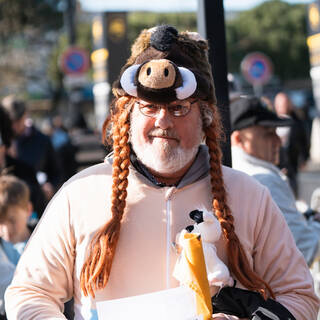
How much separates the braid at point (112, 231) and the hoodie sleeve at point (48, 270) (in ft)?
0.31

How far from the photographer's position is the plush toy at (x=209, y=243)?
232 centimetres

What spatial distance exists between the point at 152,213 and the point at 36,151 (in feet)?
13.8

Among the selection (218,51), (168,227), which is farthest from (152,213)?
(218,51)

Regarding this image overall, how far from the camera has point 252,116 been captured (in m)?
3.66

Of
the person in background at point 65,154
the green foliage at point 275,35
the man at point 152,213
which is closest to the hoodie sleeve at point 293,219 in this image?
the man at point 152,213

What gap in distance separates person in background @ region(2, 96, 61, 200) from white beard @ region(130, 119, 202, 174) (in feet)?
12.8

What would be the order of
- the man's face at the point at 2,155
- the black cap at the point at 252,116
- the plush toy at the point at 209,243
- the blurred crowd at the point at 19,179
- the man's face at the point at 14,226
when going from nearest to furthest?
the plush toy at the point at 209,243 → the black cap at the point at 252,116 → the blurred crowd at the point at 19,179 → the man's face at the point at 14,226 → the man's face at the point at 2,155

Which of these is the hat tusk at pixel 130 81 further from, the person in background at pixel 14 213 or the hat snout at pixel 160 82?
the person in background at pixel 14 213

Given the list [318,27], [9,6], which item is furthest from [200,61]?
[9,6]

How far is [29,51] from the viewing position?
33750 millimetres

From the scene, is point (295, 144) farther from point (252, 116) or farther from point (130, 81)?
point (130, 81)

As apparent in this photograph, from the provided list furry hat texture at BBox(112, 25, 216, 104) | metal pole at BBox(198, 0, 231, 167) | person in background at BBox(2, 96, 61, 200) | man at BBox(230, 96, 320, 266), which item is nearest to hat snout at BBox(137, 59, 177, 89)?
furry hat texture at BBox(112, 25, 216, 104)

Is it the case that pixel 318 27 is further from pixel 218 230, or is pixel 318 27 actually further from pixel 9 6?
pixel 9 6

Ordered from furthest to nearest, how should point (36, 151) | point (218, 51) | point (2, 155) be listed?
point (36, 151), point (2, 155), point (218, 51)
